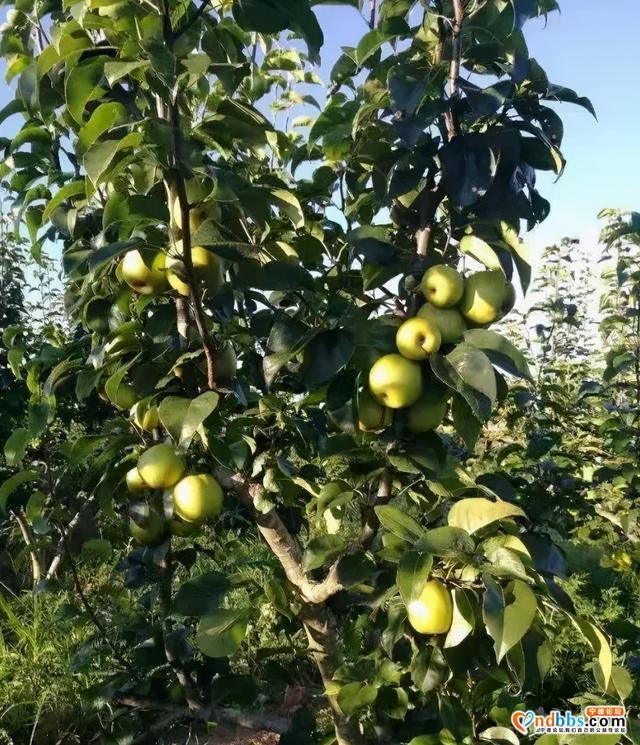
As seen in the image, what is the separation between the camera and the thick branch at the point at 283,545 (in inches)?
43.2

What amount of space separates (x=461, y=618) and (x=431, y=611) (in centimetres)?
4

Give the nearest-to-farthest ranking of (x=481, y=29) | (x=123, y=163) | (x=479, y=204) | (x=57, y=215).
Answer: (x=123, y=163) < (x=481, y=29) < (x=479, y=204) < (x=57, y=215)

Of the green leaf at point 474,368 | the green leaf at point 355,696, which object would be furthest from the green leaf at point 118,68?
the green leaf at point 355,696

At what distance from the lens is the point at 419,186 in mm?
1080

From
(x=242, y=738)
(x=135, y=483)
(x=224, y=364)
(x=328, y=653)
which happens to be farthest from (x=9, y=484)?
(x=242, y=738)

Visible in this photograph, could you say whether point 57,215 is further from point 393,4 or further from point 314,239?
point 393,4

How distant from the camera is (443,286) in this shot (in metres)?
0.93

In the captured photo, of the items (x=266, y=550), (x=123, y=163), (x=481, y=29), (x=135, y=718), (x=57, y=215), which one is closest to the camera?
(x=123, y=163)

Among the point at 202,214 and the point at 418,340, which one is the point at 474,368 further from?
the point at 202,214

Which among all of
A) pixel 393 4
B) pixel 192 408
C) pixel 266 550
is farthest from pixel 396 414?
pixel 266 550

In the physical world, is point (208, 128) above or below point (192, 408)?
above

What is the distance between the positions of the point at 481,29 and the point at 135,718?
62.6 inches

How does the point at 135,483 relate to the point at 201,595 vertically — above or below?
above

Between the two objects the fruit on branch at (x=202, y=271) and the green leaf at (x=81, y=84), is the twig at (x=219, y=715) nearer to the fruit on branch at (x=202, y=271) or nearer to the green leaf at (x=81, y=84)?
the fruit on branch at (x=202, y=271)
